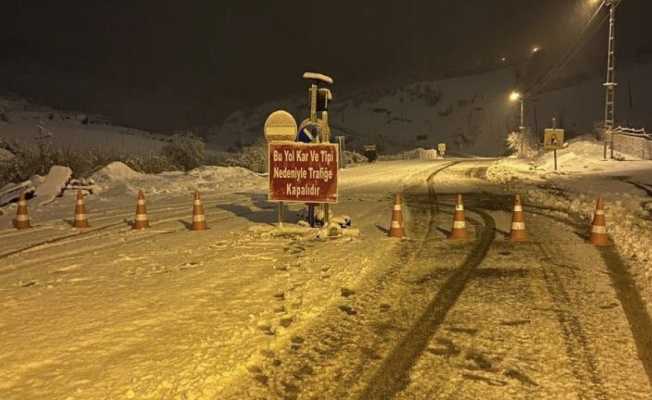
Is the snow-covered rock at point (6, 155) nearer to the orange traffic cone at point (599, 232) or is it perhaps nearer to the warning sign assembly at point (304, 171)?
the warning sign assembly at point (304, 171)

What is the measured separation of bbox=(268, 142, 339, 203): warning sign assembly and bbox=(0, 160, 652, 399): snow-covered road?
2.65 ft

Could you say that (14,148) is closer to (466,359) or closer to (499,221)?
(499,221)

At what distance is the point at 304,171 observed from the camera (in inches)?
400

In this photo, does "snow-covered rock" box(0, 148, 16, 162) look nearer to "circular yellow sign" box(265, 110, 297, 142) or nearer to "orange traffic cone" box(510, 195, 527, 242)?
"circular yellow sign" box(265, 110, 297, 142)

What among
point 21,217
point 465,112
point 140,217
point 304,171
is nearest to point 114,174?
point 21,217

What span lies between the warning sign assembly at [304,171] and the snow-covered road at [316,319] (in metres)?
0.81

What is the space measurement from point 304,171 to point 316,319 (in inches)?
196

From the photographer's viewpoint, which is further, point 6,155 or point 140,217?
point 6,155

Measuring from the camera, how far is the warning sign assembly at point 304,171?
10086 millimetres

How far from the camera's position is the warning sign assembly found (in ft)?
33.1

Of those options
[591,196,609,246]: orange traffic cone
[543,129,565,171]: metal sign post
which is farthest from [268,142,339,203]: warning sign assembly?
[543,129,565,171]: metal sign post

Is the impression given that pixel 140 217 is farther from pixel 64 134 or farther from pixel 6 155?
pixel 64 134

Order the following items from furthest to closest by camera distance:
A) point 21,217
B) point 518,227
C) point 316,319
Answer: point 21,217
point 518,227
point 316,319

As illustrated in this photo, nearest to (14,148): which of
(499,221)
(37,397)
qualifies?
(499,221)
